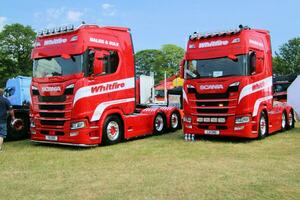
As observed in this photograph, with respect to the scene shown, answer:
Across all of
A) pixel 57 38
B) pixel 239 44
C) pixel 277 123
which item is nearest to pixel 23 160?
pixel 57 38

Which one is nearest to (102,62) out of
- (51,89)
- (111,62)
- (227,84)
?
(111,62)

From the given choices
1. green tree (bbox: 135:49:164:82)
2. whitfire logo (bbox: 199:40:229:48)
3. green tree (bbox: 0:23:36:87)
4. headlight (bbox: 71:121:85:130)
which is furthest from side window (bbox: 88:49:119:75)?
green tree (bbox: 135:49:164:82)

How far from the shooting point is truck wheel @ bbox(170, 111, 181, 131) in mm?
16234

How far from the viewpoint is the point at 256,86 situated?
13.0 meters

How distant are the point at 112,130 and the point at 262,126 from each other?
4628mm

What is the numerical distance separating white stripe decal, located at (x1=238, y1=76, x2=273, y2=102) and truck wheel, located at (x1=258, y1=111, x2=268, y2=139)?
0.86 meters

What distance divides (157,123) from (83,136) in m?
3.99

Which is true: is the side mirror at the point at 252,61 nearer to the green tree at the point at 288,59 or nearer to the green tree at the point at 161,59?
the green tree at the point at 288,59

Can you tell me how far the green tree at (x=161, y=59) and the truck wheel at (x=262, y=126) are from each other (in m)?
72.4

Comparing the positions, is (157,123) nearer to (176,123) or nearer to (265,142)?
(176,123)

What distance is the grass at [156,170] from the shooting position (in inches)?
281

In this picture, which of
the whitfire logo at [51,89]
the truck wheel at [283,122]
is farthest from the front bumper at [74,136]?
the truck wheel at [283,122]

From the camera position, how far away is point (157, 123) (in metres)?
15.5

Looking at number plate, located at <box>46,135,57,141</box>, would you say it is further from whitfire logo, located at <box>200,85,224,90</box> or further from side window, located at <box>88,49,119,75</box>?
whitfire logo, located at <box>200,85,224,90</box>
